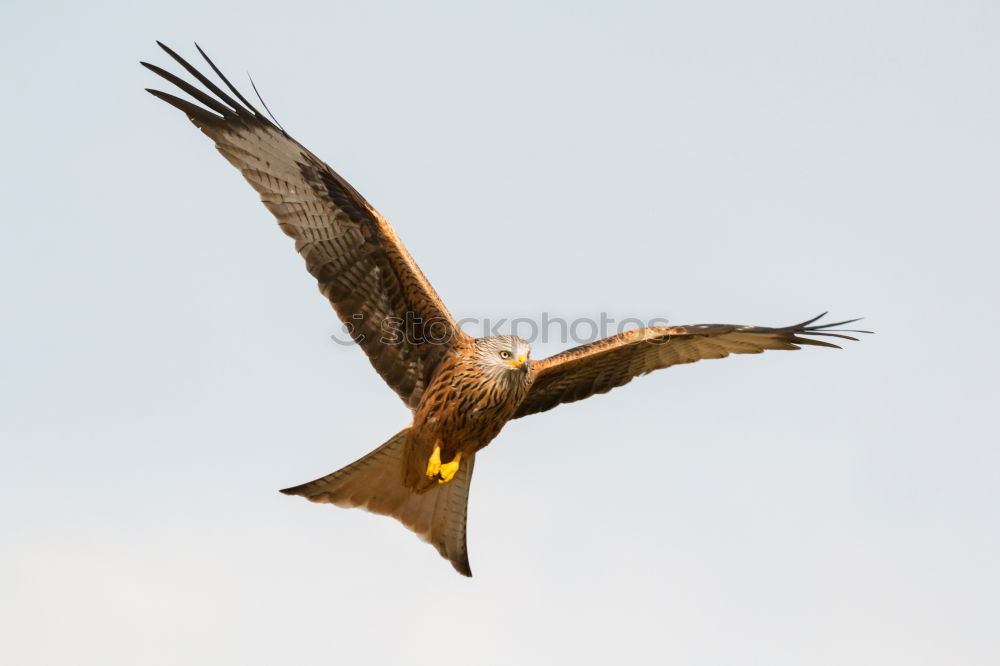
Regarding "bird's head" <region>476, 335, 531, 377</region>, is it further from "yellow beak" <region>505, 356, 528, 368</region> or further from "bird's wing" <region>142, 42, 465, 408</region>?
"bird's wing" <region>142, 42, 465, 408</region>

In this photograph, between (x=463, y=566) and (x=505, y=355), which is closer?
(x=505, y=355)

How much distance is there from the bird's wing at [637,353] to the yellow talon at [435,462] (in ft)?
3.56

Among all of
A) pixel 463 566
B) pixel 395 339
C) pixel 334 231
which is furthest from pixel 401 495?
pixel 334 231

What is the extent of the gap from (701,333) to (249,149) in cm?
404

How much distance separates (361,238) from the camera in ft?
37.3

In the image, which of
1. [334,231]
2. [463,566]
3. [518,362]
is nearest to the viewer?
[518,362]

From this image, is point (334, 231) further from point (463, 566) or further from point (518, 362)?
point (463, 566)

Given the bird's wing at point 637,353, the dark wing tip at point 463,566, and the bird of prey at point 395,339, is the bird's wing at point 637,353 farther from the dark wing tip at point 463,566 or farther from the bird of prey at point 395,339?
the dark wing tip at point 463,566

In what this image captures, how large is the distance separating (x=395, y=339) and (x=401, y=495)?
4.24ft

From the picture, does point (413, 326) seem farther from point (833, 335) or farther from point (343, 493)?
point (833, 335)

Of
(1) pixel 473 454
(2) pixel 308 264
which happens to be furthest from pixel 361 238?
(1) pixel 473 454

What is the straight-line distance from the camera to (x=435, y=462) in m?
11.4

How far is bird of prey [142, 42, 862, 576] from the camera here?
36.7ft

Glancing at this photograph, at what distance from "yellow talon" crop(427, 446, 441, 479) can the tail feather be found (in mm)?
262
